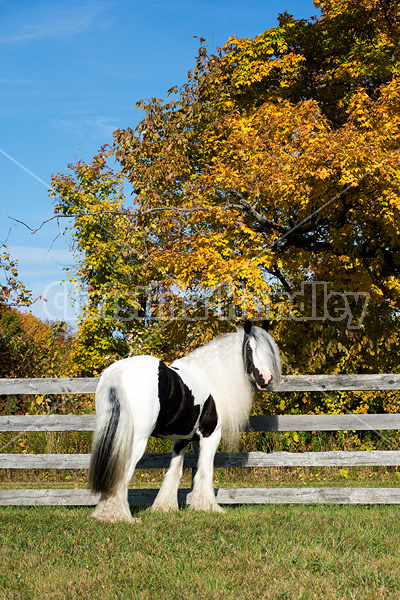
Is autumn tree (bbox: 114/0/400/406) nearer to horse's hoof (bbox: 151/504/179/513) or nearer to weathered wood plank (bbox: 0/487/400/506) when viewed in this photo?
weathered wood plank (bbox: 0/487/400/506)

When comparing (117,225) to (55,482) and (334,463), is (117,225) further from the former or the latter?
(334,463)

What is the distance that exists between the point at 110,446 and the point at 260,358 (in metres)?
1.83

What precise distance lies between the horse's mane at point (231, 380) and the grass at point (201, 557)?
0.93 m

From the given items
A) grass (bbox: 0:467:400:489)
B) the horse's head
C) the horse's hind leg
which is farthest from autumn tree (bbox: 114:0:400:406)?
the horse's hind leg

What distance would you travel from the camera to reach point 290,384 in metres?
6.49

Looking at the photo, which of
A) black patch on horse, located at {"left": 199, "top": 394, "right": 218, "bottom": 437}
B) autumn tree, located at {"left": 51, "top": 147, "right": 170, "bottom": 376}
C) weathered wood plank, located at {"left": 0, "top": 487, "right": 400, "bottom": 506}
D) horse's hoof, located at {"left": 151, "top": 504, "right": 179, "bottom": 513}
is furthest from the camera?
autumn tree, located at {"left": 51, "top": 147, "right": 170, "bottom": 376}

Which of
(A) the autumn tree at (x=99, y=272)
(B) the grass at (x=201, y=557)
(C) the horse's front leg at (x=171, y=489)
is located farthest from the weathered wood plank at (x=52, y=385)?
(A) the autumn tree at (x=99, y=272)

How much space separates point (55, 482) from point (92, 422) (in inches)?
105

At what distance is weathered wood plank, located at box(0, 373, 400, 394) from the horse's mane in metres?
0.57

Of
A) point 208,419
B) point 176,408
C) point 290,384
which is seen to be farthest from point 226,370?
point 290,384

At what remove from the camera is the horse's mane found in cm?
585

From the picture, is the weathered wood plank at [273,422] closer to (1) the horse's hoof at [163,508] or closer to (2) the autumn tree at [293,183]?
(1) the horse's hoof at [163,508]

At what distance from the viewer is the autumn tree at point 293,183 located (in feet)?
30.1

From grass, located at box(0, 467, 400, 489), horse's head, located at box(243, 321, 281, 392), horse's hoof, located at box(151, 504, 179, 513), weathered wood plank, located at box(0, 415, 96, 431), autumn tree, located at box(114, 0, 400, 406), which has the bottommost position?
grass, located at box(0, 467, 400, 489)
